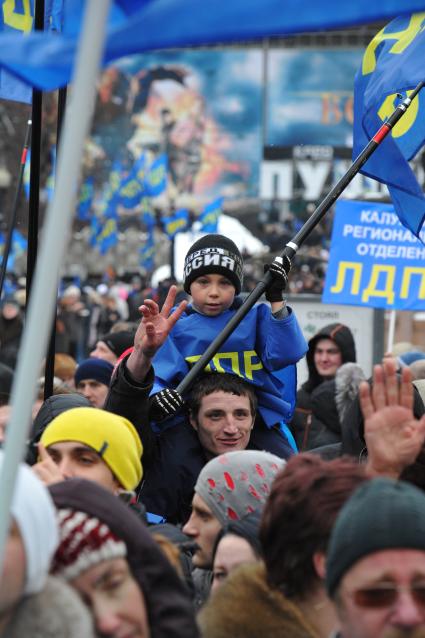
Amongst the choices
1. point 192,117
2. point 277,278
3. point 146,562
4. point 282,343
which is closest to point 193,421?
point 282,343

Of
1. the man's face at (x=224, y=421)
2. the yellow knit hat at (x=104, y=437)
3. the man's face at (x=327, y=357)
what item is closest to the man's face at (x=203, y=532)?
the yellow knit hat at (x=104, y=437)

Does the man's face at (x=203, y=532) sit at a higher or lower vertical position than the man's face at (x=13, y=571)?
lower

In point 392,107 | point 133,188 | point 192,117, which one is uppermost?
point 192,117

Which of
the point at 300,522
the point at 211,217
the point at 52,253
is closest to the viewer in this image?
the point at 52,253

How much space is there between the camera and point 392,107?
21.5 ft

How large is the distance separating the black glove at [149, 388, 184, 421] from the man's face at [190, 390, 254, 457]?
0.15 meters

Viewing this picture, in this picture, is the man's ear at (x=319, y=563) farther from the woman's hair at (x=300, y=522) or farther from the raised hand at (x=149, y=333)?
the raised hand at (x=149, y=333)

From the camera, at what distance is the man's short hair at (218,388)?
5.54 m

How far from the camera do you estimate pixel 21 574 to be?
8.85 feet

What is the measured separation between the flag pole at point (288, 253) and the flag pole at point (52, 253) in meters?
2.84

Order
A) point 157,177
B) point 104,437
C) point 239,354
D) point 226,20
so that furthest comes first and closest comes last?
1. point 157,177
2. point 239,354
3. point 104,437
4. point 226,20

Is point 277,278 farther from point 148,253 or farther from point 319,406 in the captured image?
point 148,253

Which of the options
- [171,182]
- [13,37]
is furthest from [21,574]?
[171,182]

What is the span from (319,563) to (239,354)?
8.12ft
